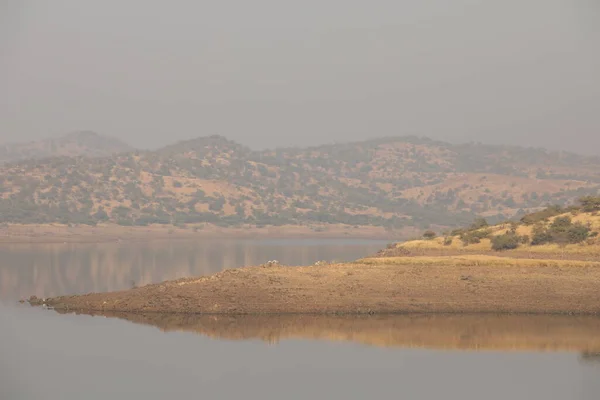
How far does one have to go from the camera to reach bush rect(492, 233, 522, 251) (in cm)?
7112

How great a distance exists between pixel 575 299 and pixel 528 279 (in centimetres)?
370

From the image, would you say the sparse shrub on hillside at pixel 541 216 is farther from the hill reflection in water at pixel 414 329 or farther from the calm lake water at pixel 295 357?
the calm lake water at pixel 295 357

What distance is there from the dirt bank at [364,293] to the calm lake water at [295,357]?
→ 168cm

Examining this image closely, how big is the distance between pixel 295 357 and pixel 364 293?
14.0 metres

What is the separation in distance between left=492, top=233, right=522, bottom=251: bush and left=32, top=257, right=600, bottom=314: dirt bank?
10.8 meters

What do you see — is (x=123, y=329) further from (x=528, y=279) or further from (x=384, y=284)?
(x=528, y=279)

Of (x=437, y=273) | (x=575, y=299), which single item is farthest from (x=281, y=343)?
(x=575, y=299)

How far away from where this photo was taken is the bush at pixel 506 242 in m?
71.1

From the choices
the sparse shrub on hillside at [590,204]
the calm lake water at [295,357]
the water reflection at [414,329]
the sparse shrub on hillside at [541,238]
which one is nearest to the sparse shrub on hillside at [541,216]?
the sparse shrub on hillside at [590,204]

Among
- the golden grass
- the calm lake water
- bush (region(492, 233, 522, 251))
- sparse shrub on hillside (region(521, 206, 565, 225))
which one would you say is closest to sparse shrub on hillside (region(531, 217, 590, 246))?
bush (region(492, 233, 522, 251))

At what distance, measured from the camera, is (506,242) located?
71375mm

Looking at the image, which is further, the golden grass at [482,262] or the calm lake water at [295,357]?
the golden grass at [482,262]

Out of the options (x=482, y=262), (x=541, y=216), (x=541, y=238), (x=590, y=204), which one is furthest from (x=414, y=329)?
(x=590, y=204)

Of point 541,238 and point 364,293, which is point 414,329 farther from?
point 541,238
